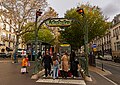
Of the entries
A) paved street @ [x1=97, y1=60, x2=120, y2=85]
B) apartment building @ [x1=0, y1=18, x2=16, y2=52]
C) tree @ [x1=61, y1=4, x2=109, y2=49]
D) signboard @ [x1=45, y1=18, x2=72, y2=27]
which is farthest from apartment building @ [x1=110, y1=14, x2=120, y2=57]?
signboard @ [x1=45, y1=18, x2=72, y2=27]

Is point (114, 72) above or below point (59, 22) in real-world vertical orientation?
below

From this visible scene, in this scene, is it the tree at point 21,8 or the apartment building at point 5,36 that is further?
the apartment building at point 5,36

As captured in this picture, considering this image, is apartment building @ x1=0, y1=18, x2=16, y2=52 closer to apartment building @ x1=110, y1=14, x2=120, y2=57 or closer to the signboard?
apartment building @ x1=110, y1=14, x2=120, y2=57

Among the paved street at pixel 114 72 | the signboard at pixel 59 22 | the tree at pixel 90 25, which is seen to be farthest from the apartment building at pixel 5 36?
the signboard at pixel 59 22

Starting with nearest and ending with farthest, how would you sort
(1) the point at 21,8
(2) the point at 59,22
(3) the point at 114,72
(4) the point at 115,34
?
(2) the point at 59,22 < (3) the point at 114,72 < (1) the point at 21,8 < (4) the point at 115,34

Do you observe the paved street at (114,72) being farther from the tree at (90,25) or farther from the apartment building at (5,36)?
the apartment building at (5,36)

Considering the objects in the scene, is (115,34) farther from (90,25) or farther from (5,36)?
(5,36)

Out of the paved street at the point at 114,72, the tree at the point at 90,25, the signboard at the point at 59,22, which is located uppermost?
the tree at the point at 90,25

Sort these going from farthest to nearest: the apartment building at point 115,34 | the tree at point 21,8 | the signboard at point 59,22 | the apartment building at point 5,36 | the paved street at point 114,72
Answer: the apartment building at point 5,36
the apartment building at point 115,34
the tree at point 21,8
the paved street at point 114,72
the signboard at point 59,22

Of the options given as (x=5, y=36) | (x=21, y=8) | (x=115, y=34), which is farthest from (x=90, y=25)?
(x=5, y=36)

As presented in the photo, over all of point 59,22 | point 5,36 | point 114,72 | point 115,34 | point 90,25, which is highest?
point 115,34

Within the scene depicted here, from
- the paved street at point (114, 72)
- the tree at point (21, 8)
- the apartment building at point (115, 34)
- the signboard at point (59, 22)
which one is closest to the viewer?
the signboard at point (59, 22)

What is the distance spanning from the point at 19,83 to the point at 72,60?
14.4 ft

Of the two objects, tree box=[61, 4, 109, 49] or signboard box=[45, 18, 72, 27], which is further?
tree box=[61, 4, 109, 49]
